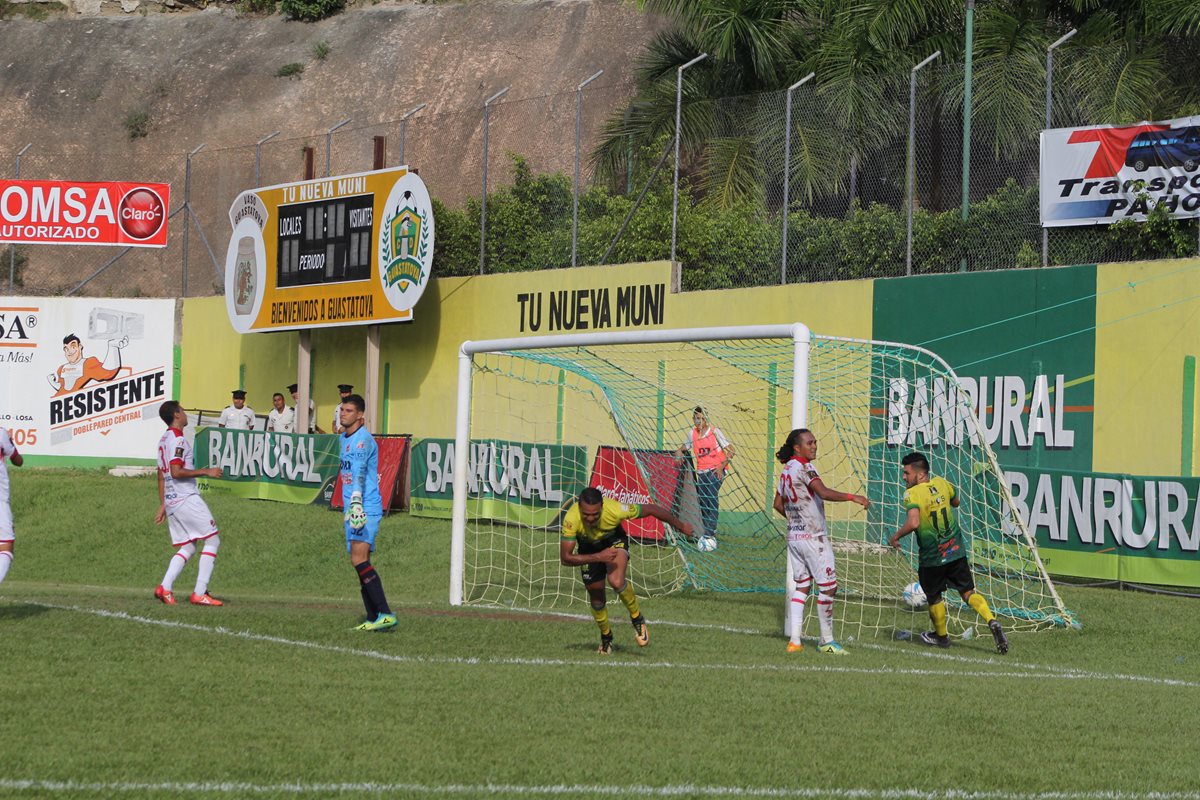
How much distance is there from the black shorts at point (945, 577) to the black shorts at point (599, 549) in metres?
3.13

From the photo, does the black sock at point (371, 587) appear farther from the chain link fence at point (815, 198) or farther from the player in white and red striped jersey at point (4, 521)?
the chain link fence at point (815, 198)

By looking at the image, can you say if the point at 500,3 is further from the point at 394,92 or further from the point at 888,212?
the point at 888,212

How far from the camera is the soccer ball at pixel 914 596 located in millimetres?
15523

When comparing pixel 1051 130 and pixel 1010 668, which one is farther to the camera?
pixel 1051 130

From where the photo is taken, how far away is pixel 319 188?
29250mm

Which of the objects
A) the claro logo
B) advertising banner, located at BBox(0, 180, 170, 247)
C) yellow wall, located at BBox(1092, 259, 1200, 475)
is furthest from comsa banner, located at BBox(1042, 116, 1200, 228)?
the claro logo

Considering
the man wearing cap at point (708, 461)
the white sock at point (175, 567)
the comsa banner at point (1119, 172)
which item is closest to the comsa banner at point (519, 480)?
the man wearing cap at point (708, 461)

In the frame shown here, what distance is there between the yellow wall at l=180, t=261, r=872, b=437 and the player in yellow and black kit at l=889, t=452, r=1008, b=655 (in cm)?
903

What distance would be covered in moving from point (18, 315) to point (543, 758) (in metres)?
30.0

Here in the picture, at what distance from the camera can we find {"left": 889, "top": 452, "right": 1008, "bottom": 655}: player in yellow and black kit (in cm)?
1338

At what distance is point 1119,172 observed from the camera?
19672mm

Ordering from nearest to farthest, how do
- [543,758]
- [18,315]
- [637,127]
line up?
[543,758] < [637,127] < [18,315]

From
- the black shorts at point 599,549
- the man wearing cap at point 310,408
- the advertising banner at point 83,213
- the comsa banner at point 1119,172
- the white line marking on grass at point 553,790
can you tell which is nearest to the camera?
the white line marking on grass at point 553,790

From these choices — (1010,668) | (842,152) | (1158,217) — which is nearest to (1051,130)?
(1158,217)
